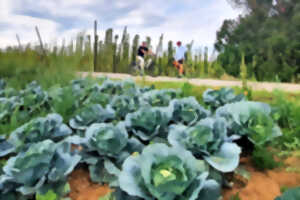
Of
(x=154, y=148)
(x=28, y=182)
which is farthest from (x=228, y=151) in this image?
(x=28, y=182)

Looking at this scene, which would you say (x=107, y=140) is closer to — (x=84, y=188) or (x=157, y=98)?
(x=84, y=188)

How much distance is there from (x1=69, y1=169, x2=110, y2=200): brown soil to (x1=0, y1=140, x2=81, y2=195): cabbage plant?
69 mm

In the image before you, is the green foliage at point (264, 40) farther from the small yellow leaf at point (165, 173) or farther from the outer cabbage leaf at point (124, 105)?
the small yellow leaf at point (165, 173)

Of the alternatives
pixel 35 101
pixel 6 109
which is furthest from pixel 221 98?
pixel 6 109

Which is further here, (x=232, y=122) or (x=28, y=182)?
(x=232, y=122)

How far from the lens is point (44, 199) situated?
973 mm

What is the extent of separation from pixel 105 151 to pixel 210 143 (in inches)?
19.1

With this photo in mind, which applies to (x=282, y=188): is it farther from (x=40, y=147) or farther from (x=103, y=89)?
(x=103, y=89)

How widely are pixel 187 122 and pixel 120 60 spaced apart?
9671mm

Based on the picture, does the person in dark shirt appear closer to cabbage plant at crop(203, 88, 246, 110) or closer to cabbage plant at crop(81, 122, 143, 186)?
cabbage plant at crop(203, 88, 246, 110)

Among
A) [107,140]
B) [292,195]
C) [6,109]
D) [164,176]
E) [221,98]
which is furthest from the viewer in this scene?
[6,109]

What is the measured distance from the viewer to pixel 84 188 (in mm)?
1270

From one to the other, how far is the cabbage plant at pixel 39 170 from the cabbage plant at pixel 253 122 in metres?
0.81

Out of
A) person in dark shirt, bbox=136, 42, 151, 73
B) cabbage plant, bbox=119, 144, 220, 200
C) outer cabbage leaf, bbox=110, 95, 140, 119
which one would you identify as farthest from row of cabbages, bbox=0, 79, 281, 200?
person in dark shirt, bbox=136, 42, 151, 73
